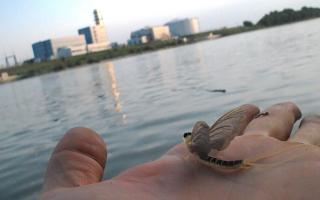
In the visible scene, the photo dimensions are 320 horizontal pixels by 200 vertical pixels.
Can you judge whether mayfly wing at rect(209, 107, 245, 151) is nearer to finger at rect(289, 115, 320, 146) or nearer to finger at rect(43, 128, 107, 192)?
finger at rect(43, 128, 107, 192)

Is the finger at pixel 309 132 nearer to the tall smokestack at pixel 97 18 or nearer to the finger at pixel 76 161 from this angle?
the finger at pixel 76 161

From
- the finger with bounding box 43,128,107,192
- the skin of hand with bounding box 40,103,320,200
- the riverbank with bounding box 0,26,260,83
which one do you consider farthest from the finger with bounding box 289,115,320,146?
the riverbank with bounding box 0,26,260,83

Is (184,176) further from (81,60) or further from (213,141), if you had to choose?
(81,60)

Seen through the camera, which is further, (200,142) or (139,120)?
(139,120)

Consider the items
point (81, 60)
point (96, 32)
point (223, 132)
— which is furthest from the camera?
point (96, 32)

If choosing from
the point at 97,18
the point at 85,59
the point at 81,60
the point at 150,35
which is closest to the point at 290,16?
the point at 85,59

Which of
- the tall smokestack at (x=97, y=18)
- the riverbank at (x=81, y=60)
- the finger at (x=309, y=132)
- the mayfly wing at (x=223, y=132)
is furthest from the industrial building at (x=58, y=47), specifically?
the mayfly wing at (x=223, y=132)

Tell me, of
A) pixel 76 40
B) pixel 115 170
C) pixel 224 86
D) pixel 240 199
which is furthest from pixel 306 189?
pixel 76 40
